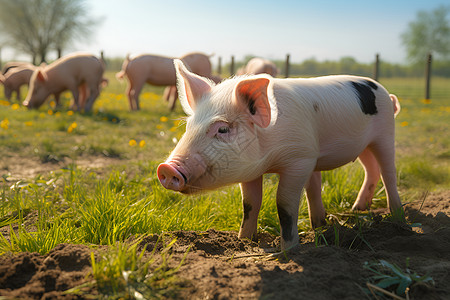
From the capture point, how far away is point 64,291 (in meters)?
1.76

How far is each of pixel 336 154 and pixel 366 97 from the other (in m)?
0.63

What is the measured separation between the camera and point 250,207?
296 cm

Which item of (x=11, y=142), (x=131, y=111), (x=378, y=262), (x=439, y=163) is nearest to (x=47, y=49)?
(x=131, y=111)

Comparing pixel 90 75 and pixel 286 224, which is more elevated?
pixel 90 75

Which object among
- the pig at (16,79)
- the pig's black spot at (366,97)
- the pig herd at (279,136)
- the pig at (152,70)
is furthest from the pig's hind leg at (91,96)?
the pig's black spot at (366,97)

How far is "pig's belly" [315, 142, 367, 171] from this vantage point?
2.93 metres

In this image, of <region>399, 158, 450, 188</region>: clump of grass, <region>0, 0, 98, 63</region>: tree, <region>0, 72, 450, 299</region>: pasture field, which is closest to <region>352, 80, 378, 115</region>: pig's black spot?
<region>0, 72, 450, 299</region>: pasture field

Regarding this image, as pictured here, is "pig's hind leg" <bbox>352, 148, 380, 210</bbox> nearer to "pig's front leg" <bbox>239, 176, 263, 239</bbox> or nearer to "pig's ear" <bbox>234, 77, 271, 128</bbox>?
"pig's front leg" <bbox>239, 176, 263, 239</bbox>

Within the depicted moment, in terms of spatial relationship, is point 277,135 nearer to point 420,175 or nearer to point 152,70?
point 420,175

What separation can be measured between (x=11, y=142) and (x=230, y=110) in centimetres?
509

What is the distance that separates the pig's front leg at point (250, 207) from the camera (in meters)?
2.95

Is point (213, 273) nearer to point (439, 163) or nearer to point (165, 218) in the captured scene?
point (165, 218)

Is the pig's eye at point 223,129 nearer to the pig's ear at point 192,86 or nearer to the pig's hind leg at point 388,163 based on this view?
the pig's ear at point 192,86

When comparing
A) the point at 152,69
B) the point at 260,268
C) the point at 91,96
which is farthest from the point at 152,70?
the point at 260,268
